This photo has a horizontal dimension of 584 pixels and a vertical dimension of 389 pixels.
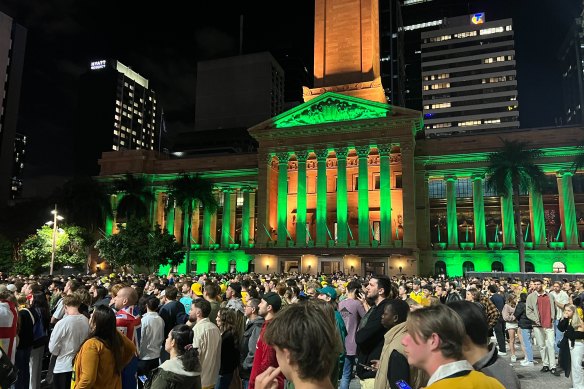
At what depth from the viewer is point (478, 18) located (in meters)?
121

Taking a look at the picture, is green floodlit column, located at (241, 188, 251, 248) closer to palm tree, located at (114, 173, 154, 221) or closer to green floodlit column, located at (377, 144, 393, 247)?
palm tree, located at (114, 173, 154, 221)

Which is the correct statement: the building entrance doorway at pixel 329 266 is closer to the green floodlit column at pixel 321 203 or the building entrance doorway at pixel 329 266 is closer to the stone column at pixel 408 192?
the green floodlit column at pixel 321 203

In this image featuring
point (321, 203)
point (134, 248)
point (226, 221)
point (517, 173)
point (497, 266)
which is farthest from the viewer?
point (226, 221)

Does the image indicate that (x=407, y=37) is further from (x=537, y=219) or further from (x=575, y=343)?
(x=575, y=343)

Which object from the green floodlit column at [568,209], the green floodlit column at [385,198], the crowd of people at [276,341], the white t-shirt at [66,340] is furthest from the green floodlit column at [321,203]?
the white t-shirt at [66,340]

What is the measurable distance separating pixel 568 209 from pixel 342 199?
26.6 metres

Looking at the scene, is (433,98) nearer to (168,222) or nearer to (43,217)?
(168,222)

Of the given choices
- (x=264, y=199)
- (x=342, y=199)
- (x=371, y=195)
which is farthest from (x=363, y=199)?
(x=264, y=199)

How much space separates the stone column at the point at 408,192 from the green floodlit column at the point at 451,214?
5.70 metres

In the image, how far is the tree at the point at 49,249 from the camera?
150 feet

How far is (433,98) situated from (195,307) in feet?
401

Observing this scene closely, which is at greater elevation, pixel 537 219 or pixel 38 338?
pixel 537 219

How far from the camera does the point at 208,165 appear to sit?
72438mm

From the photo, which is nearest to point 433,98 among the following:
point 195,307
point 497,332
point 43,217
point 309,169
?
point 309,169
